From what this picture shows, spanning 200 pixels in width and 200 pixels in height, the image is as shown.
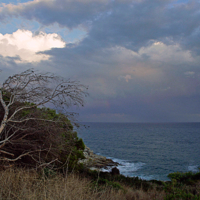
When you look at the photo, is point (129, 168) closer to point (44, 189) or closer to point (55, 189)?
point (55, 189)

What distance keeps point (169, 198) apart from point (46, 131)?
6014 millimetres

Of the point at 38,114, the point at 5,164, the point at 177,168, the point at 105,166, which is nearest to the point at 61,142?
the point at 38,114

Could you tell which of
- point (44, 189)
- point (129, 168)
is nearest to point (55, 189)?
point (44, 189)

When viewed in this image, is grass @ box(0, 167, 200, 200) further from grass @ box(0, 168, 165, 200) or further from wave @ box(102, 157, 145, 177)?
wave @ box(102, 157, 145, 177)

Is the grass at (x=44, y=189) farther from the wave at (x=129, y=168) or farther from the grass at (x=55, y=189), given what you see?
the wave at (x=129, y=168)

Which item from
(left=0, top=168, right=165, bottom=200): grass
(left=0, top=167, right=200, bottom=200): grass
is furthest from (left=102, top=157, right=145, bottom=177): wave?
(left=0, top=168, right=165, bottom=200): grass

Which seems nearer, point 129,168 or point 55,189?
point 55,189

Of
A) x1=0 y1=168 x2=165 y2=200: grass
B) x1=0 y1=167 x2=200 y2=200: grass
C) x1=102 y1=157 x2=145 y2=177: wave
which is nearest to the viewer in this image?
x1=0 y1=168 x2=165 y2=200: grass

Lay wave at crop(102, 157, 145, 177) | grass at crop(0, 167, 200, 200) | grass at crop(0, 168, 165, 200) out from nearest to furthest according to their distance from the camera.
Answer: grass at crop(0, 168, 165, 200) → grass at crop(0, 167, 200, 200) → wave at crop(102, 157, 145, 177)

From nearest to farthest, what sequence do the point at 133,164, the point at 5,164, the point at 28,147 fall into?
the point at 5,164
the point at 28,147
the point at 133,164

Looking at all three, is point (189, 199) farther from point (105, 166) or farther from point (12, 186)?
point (105, 166)

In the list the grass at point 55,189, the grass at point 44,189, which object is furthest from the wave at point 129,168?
the grass at point 44,189

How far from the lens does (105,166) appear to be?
34.2 m

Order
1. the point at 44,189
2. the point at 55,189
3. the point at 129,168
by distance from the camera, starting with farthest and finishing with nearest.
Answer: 1. the point at 129,168
2. the point at 55,189
3. the point at 44,189
